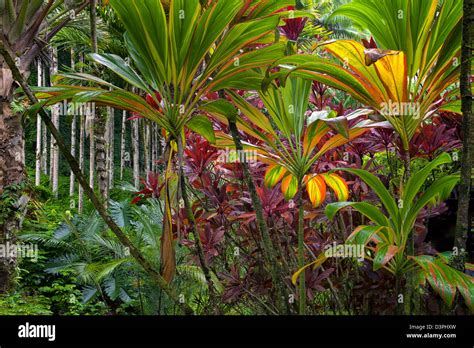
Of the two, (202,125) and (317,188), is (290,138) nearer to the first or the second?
(317,188)

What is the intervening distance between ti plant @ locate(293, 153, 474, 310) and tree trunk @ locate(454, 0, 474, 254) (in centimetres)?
5

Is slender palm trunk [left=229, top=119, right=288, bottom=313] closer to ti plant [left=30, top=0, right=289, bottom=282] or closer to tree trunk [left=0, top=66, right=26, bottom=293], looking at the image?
ti plant [left=30, top=0, right=289, bottom=282]

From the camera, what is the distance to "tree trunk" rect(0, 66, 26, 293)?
Answer: 12.9ft

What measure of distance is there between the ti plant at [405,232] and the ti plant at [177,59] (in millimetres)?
432

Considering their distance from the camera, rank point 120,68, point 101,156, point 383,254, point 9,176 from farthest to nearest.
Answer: point 101,156 < point 9,176 < point 120,68 < point 383,254

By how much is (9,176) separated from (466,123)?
12.1 ft

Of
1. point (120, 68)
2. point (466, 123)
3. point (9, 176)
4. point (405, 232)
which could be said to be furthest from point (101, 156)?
point (466, 123)

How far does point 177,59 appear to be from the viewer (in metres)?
1.40

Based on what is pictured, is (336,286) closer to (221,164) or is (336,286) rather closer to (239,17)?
(221,164)

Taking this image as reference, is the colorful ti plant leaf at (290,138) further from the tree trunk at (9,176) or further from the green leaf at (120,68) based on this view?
the tree trunk at (9,176)

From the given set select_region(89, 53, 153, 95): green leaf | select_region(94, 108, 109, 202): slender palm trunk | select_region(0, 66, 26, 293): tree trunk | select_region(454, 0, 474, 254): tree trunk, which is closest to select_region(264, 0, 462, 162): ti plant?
select_region(454, 0, 474, 254): tree trunk

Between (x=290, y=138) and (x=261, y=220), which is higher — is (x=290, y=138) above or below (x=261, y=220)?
above
